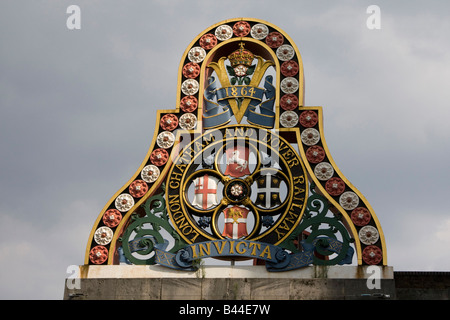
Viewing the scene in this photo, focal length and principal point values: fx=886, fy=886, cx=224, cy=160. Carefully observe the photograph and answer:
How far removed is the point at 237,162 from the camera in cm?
2736

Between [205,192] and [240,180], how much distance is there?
1129mm

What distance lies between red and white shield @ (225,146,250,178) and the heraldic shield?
0.10 ft

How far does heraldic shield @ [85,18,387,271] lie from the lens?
25670 millimetres

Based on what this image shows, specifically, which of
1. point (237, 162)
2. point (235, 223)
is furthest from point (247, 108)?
point (235, 223)

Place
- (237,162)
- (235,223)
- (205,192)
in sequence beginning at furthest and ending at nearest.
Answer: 1. (237,162)
2. (205,192)
3. (235,223)

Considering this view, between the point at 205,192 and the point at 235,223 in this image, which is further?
the point at 205,192

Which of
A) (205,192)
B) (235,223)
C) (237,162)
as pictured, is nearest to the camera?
(235,223)

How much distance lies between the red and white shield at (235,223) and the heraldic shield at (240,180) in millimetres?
30

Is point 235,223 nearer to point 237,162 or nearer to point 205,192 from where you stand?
point 205,192

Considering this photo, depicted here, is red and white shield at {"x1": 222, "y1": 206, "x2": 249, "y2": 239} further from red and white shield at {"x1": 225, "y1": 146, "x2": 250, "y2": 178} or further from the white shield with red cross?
red and white shield at {"x1": 225, "y1": 146, "x2": 250, "y2": 178}
